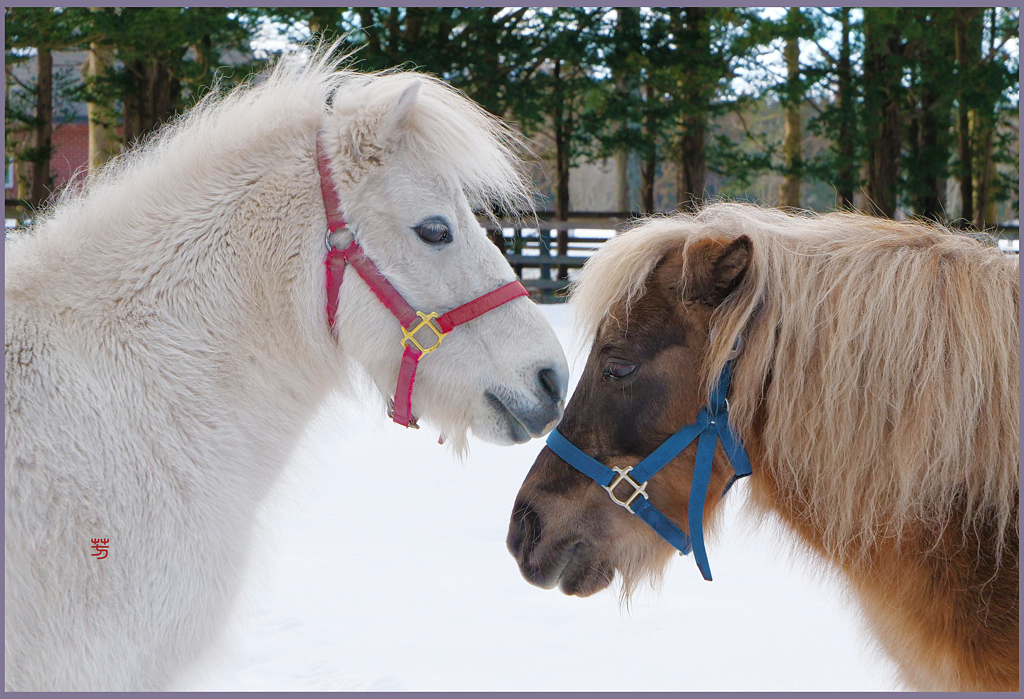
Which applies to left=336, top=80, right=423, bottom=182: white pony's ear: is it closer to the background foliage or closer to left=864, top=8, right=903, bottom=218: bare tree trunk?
the background foliage

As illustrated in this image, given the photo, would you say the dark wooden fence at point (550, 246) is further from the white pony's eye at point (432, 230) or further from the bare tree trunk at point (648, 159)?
the white pony's eye at point (432, 230)

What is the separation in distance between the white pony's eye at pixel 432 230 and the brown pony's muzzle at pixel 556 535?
1.98 ft

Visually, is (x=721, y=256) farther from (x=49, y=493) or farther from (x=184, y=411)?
(x=49, y=493)

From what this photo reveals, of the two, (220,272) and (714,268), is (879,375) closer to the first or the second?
(714,268)

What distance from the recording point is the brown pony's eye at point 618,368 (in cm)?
184

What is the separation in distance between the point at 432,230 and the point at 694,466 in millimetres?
859

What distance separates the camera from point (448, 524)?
4.11 metres

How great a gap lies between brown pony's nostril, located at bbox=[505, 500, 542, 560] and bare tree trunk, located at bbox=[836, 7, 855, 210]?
12011mm

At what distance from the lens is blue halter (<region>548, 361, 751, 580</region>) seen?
1.79 m

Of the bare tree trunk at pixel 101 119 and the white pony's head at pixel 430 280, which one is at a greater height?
the bare tree trunk at pixel 101 119

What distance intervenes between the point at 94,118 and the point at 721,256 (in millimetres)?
11586

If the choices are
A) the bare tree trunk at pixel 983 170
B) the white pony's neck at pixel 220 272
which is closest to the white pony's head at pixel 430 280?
the white pony's neck at pixel 220 272

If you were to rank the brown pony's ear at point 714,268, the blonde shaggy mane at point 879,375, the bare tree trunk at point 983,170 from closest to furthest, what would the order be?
the blonde shaggy mane at point 879,375
the brown pony's ear at point 714,268
the bare tree trunk at point 983,170

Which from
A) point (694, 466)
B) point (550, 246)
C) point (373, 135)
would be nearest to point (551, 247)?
point (550, 246)
